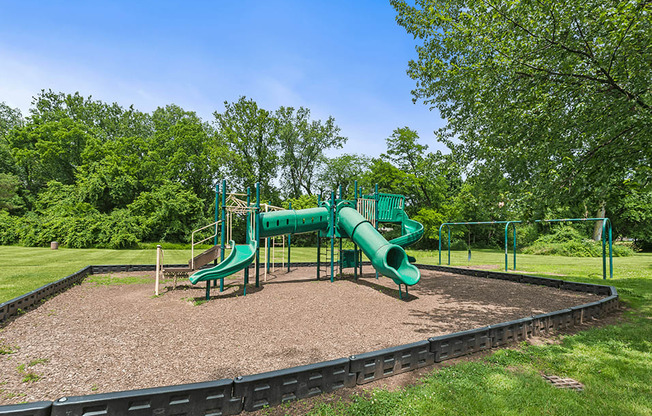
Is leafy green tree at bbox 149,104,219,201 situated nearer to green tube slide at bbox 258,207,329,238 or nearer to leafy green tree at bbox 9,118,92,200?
leafy green tree at bbox 9,118,92,200

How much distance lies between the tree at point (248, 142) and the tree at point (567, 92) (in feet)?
99.2

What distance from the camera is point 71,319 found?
6.04m

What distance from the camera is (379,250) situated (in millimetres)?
8812

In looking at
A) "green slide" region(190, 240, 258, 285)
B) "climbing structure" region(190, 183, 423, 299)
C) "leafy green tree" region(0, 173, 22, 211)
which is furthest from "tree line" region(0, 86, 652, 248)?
"green slide" region(190, 240, 258, 285)

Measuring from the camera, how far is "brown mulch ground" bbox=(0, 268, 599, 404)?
3.77 m

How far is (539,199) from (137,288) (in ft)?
35.8

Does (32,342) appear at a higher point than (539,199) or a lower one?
lower

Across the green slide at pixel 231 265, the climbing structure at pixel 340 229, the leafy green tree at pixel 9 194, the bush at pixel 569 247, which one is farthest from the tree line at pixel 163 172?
the green slide at pixel 231 265

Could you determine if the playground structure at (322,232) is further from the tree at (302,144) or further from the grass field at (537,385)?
the tree at (302,144)

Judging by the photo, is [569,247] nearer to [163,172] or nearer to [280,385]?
[280,385]

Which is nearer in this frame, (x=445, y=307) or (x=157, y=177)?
(x=445, y=307)

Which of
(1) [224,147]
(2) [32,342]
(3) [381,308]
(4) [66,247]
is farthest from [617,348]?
(1) [224,147]

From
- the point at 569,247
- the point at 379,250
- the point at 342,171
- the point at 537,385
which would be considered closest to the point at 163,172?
the point at 342,171

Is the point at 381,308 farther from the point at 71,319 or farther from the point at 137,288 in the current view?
the point at 137,288
